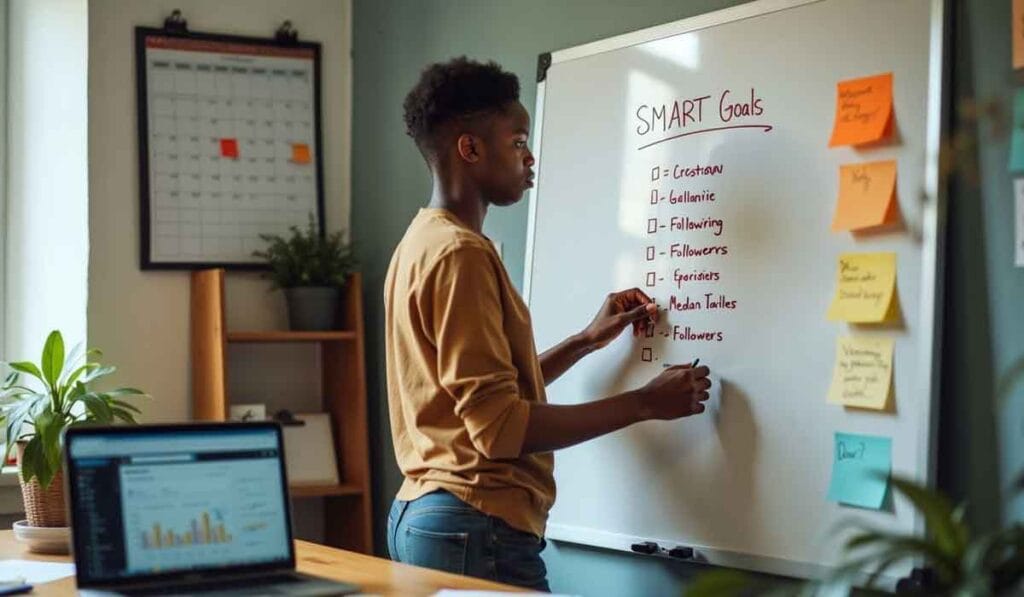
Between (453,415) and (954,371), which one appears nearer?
(954,371)

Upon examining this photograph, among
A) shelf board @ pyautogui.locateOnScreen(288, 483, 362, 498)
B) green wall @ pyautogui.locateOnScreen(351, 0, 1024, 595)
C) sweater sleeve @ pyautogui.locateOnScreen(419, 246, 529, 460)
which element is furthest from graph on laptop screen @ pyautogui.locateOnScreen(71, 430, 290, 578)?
shelf board @ pyautogui.locateOnScreen(288, 483, 362, 498)

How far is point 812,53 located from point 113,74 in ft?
6.16

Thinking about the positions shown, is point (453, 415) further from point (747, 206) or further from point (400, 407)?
point (747, 206)

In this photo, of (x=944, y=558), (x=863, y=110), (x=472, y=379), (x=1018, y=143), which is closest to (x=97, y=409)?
(x=472, y=379)

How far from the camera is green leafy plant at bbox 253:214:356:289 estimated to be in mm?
3609

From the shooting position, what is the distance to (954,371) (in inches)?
88.9

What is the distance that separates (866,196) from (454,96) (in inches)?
30.5

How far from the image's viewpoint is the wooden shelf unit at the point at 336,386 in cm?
349

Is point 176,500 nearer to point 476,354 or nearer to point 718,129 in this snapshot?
point 476,354

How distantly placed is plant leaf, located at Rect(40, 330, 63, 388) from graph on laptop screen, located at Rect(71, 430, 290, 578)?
2.71 ft

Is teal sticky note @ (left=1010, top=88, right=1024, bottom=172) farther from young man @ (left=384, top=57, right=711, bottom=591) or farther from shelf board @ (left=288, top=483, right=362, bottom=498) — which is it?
shelf board @ (left=288, top=483, right=362, bottom=498)

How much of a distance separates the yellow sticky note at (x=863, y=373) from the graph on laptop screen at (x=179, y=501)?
0.96 metres

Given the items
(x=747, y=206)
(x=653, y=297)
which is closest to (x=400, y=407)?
(x=653, y=297)

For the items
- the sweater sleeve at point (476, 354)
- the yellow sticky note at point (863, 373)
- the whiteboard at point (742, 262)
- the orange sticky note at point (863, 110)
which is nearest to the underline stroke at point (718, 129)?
the whiteboard at point (742, 262)
